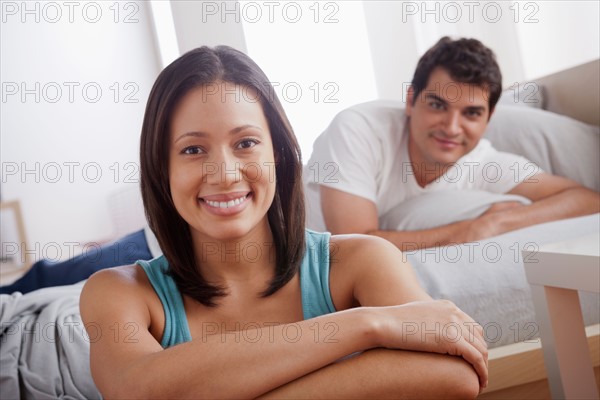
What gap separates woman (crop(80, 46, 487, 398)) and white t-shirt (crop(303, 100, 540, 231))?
68cm

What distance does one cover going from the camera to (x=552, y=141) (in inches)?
78.9

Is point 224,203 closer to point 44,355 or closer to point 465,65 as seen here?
point 44,355

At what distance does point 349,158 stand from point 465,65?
0.38m

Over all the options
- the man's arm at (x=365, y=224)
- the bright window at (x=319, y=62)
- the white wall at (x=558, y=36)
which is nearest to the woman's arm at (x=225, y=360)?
the man's arm at (x=365, y=224)

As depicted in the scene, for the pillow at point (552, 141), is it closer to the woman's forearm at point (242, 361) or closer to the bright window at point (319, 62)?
the bright window at point (319, 62)

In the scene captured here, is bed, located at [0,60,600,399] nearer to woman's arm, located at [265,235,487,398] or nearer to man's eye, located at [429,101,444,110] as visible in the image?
woman's arm, located at [265,235,487,398]

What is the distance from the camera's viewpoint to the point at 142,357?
83 cm

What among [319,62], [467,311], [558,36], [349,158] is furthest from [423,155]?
[319,62]

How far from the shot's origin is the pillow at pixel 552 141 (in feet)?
6.50

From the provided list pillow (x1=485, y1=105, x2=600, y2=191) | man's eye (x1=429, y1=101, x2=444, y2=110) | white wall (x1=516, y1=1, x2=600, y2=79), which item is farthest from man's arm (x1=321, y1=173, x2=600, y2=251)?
white wall (x1=516, y1=1, x2=600, y2=79)

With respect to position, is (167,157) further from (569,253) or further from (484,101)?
(484,101)

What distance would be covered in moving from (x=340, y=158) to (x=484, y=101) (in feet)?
1.30

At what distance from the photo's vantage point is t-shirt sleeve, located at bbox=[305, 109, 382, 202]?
5.65 ft

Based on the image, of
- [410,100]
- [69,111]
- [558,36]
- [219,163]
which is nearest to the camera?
[219,163]
